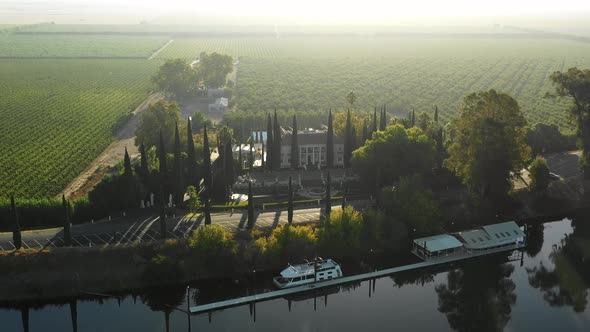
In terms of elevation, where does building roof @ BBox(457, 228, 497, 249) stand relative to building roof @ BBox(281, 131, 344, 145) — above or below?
below

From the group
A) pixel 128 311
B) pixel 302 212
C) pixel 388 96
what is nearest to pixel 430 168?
pixel 302 212

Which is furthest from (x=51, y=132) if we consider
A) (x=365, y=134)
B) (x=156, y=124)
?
(x=365, y=134)

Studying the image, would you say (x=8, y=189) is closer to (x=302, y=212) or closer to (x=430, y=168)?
(x=302, y=212)

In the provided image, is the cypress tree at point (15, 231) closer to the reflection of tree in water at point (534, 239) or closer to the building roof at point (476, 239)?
the building roof at point (476, 239)

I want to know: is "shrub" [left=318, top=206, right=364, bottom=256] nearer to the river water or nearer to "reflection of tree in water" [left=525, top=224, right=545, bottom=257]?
the river water

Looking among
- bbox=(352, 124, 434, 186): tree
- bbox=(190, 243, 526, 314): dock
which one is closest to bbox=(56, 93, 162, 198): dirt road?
bbox=(190, 243, 526, 314): dock

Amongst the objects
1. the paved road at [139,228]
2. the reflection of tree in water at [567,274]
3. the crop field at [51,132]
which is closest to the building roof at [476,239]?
the reflection of tree in water at [567,274]
